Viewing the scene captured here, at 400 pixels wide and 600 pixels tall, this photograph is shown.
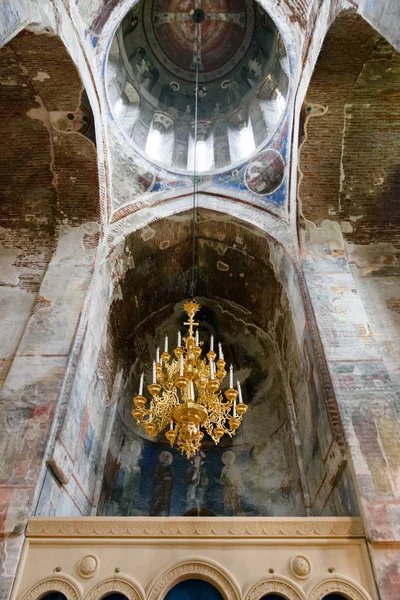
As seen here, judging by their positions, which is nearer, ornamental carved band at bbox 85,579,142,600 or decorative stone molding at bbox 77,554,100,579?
ornamental carved band at bbox 85,579,142,600

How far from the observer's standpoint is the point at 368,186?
8117 millimetres

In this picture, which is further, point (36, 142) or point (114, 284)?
point (114, 284)

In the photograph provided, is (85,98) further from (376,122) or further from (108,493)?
(108,493)

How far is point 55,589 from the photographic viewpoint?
484cm

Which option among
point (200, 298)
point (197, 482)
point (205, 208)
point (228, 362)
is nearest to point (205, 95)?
point (205, 208)

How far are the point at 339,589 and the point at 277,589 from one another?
616 mm

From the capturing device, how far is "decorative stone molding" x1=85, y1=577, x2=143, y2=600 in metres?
4.78

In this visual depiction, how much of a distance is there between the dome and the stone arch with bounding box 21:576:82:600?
288 inches

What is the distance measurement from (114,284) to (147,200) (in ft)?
5.82

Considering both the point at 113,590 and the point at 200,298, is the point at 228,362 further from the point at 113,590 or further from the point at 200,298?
the point at 113,590

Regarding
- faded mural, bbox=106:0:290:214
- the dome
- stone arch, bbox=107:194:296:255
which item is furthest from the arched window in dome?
the dome

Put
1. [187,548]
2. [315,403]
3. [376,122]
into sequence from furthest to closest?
1. [376,122]
2. [315,403]
3. [187,548]

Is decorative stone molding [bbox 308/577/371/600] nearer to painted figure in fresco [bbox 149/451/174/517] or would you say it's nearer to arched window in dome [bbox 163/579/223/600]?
arched window in dome [bbox 163/579/223/600]

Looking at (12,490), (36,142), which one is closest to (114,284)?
(36,142)
